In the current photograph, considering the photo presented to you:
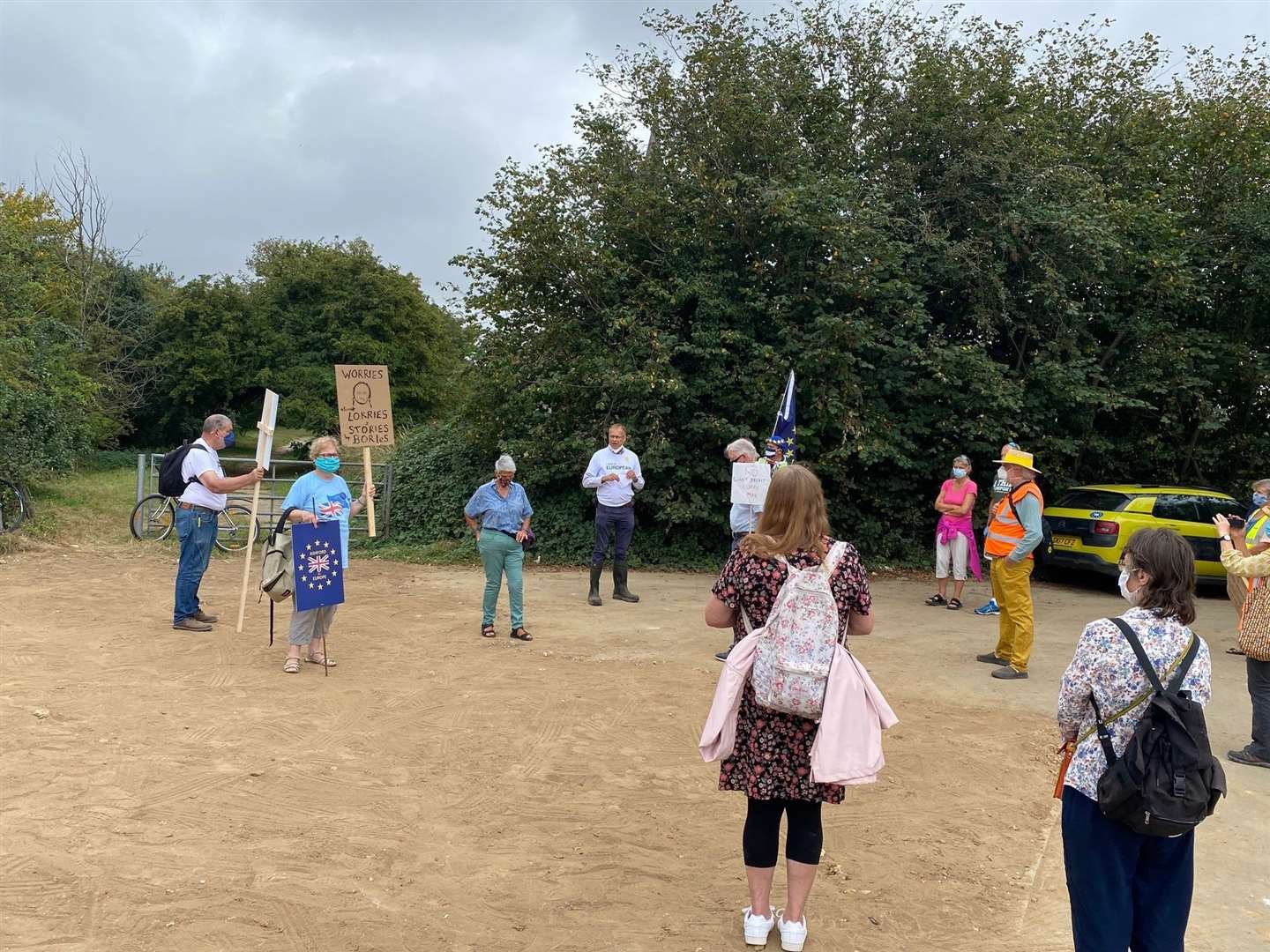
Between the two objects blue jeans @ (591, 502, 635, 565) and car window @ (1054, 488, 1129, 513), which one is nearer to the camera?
blue jeans @ (591, 502, 635, 565)

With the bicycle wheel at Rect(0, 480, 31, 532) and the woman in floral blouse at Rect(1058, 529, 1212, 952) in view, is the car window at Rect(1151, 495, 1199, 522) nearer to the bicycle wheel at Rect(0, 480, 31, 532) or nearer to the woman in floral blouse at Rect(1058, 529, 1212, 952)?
the woman in floral blouse at Rect(1058, 529, 1212, 952)

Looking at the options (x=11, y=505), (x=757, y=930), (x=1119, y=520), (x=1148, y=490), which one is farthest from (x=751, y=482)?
(x=11, y=505)

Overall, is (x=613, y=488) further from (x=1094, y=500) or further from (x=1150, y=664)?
(x=1150, y=664)

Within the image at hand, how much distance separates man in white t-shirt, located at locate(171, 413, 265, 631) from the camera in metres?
8.24

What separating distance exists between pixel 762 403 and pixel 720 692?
10.4m

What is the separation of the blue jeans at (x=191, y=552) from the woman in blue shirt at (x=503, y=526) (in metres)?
2.32

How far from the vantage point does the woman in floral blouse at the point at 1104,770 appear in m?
2.93

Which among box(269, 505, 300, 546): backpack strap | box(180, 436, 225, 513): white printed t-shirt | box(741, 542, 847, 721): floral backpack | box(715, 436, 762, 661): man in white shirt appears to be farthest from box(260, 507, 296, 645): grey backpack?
box(741, 542, 847, 721): floral backpack

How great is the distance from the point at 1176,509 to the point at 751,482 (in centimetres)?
783

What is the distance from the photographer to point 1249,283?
49.2 feet

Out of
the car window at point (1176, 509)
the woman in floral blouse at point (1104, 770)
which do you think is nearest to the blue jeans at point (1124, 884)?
the woman in floral blouse at point (1104, 770)

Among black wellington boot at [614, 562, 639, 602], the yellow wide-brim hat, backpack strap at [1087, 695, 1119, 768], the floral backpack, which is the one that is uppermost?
the yellow wide-brim hat

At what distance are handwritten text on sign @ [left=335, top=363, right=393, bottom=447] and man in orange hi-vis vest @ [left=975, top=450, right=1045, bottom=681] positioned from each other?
7194 mm

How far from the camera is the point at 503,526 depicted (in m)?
→ 8.59
